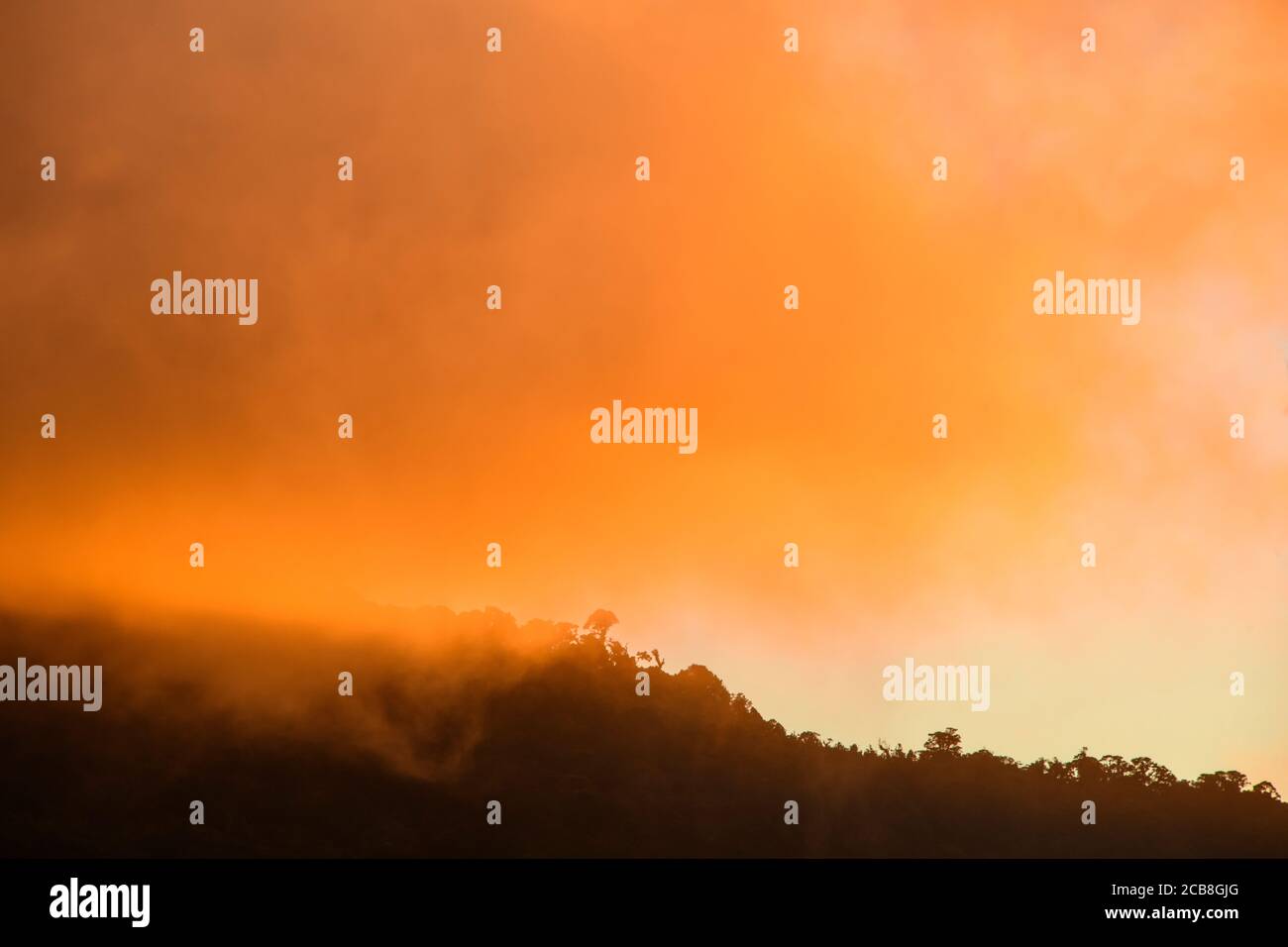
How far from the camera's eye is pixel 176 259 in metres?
20.9

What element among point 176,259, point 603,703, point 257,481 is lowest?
point 603,703

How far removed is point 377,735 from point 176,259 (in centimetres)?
1181

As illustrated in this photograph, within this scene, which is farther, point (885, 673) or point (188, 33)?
point (885, 673)

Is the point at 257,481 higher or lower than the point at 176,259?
lower

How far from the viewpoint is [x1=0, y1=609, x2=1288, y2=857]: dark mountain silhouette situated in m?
21.5

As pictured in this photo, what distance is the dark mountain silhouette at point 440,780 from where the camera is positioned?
2145 cm

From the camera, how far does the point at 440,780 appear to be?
23781mm
